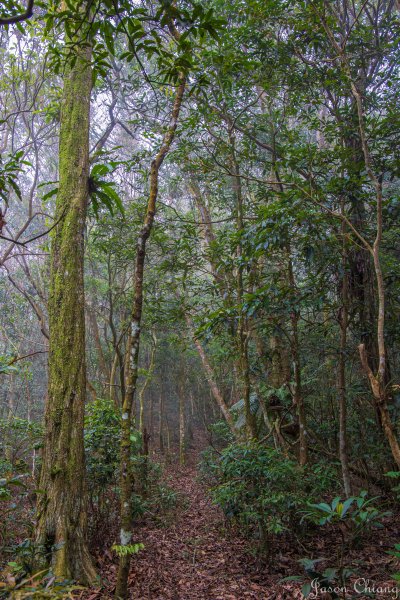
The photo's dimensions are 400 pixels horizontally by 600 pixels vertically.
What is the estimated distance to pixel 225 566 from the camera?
4.59m

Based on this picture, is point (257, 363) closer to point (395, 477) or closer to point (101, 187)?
point (395, 477)

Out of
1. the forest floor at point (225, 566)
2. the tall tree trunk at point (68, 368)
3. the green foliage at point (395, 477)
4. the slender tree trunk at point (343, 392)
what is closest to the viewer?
the green foliage at point (395, 477)

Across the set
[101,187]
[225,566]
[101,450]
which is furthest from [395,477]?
[101,187]

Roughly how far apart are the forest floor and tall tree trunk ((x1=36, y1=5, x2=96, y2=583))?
49cm

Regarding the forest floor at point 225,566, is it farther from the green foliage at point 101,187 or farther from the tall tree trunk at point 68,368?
the green foliage at point 101,187

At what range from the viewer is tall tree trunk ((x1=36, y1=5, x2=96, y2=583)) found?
3.29 metres

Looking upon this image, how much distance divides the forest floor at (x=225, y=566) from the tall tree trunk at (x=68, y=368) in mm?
489

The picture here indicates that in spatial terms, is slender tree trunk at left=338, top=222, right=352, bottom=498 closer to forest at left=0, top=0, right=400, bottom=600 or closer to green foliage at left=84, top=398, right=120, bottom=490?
forest at left=0, top=0, right=400, bottom=600

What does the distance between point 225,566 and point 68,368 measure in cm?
303

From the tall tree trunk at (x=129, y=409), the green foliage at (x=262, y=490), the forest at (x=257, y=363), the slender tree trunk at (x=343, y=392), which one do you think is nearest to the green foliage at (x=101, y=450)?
the forest at (x=257, y=363)

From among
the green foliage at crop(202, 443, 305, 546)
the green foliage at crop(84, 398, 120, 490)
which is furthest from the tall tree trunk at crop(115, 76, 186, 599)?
the green foliage at crop(84, 398, 120, 490)

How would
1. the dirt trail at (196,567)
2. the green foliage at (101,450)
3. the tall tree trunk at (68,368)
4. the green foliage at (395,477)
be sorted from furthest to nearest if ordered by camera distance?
the green foliage at (101,450)
the dirt trail at (196,567)
the tall tree trunk at (68,368)
the green foliage at (395,477)

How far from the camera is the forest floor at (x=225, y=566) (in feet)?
12.5

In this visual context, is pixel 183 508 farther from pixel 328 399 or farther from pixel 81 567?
pixel 81 567
